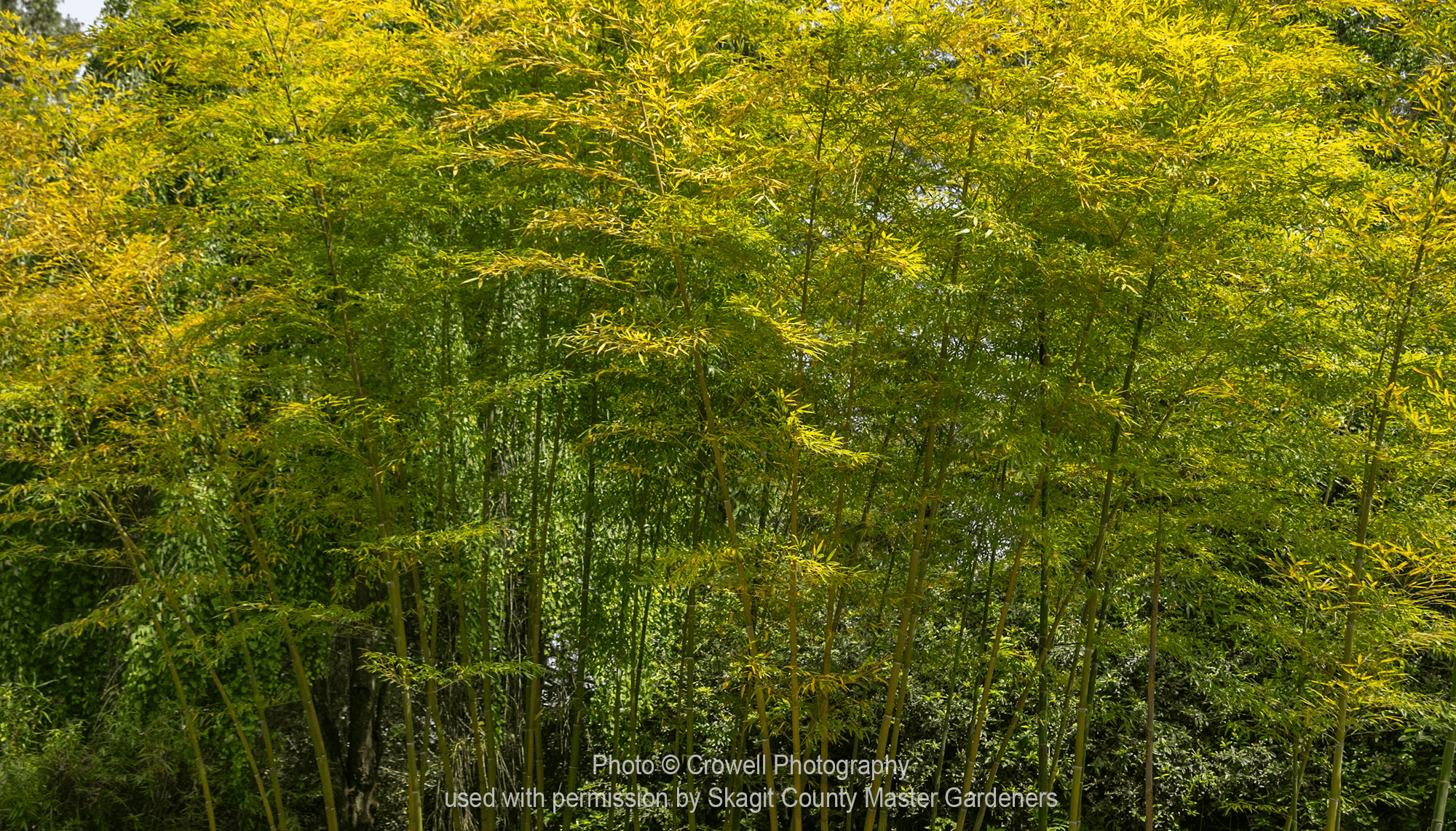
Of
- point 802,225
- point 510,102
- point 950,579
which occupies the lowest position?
point 950,579

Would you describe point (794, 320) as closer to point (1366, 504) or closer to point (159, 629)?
point (1366, 504)

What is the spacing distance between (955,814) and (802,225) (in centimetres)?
446

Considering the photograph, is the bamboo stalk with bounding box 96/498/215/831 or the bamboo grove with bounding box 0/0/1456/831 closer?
the bamboo grove with bounding box 0/0/1456/831

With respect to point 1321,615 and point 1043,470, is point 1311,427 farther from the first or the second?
point 1043,470

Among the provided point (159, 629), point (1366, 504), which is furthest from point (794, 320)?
point (159, 629)

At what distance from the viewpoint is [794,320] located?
10.6 feet

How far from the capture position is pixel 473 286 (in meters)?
4.35

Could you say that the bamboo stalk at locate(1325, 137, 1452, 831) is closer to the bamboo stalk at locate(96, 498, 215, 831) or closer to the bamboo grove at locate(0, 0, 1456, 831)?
the bamboo grove at locate(0, 0, 1456, 831)

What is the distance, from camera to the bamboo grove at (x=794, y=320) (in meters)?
3.17

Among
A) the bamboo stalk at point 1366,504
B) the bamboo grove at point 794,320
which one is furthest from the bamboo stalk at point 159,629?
the bamboo stalk at point 1366,504

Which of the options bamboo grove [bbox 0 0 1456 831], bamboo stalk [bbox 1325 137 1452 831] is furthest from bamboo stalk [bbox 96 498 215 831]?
bamboo stalk [bbox 1325 137 1452 831]

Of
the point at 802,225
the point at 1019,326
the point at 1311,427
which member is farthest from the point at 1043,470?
the point at 802,225

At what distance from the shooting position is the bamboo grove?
3170 millimetres

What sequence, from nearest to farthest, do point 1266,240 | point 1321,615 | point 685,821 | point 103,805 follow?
point 1266,240 < point 1321,615 < point 103,805 < point 685,821
